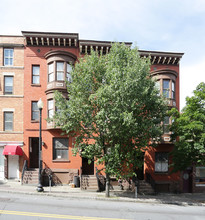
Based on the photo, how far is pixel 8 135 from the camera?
1941 cm

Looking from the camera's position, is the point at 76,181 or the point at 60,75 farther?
the point at 60,75

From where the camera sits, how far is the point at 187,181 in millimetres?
20891

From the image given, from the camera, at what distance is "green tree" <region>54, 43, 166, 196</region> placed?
43.9 ft

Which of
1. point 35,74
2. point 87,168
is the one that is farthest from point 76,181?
point 35,74

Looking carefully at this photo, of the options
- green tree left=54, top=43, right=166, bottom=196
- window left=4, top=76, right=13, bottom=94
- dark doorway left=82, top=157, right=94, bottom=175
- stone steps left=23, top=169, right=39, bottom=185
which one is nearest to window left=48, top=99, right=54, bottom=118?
window left=4, top=76, right=13, bottom=94

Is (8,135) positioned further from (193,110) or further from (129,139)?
(193,110)

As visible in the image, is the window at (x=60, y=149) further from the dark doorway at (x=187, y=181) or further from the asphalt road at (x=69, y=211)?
the dark doorway at (x=187, y=181)

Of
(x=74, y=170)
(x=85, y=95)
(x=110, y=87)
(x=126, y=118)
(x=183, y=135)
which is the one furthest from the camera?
(x=74, y=170)

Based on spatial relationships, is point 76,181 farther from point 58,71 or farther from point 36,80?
point 36,80

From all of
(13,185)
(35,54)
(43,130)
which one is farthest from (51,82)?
(13,185)

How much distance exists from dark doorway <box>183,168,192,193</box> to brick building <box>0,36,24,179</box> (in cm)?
1618

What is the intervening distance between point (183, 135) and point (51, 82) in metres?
12.7

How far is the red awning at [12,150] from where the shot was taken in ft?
59.3

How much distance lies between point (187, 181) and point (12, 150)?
17241mm
